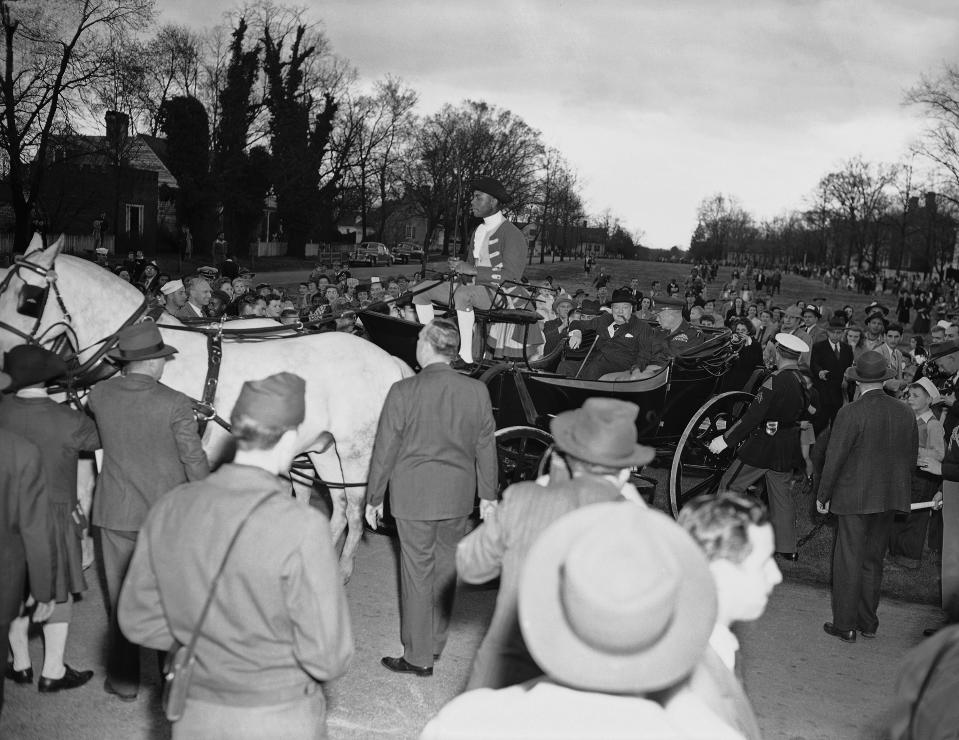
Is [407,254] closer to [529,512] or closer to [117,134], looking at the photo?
[117,134]

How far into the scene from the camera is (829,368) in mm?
11203

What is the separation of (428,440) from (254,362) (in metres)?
1.47

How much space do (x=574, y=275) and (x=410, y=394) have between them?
58.0m

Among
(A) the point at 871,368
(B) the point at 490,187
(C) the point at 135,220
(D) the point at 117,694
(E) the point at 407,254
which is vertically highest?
(C) the point at 135,220

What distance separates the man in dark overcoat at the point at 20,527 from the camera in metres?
3.52

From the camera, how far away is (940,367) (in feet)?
36.1

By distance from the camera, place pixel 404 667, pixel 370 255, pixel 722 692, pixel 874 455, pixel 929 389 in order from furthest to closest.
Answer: pixel 370 255 < pixel 929 389 < pixel 874 455 < pixel 404 667 < pixel 722 692

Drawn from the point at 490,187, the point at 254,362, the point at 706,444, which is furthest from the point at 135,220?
the point at 254,362

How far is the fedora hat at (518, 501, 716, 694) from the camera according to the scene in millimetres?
1615

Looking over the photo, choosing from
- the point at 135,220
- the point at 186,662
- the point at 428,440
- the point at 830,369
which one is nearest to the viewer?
the point at 186,662

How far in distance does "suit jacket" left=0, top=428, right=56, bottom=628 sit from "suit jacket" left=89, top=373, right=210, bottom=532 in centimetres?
67

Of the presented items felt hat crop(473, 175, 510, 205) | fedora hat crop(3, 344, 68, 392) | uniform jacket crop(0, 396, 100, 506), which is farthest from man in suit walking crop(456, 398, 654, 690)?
felt hat crop(473, 175, 510, 205)

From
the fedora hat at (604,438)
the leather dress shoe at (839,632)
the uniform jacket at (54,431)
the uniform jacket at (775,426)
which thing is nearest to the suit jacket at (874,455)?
the leather dress shoe at (839,632)

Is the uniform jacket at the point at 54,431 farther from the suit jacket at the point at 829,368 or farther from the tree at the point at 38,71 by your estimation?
the tree at the point at 38,71
